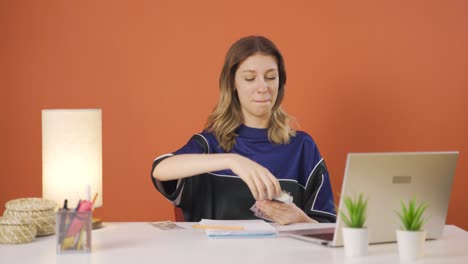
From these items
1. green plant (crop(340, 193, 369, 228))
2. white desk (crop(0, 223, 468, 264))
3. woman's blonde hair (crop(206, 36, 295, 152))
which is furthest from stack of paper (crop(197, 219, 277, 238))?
woman's blonde hair (crop(206, 36, 295, 152))

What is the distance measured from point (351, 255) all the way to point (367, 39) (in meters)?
1.81

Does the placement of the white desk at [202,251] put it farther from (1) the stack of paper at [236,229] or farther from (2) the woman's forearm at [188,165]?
(2) the woman's forearm at [188,165]

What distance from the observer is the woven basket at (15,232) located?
6.77ft

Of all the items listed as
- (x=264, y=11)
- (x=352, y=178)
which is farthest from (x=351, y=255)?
(x=264, y=11)

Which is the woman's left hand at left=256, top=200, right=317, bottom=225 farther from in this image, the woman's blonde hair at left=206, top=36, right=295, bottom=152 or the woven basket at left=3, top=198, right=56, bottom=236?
the woven basket at left=3, top=198, right=56, bottom=236

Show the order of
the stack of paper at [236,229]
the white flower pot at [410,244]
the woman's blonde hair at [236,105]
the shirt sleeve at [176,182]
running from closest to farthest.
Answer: the white flower pot at [410,244] < the stack of paper at [236,229] < the shirt sleeve at [176,182] < the woman's blonde hair at [236,105]

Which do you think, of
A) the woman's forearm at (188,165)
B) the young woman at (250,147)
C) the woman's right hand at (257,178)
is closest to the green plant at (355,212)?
the woman's right hand at (257,178)

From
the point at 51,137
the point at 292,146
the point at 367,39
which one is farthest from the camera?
the point at 367,39

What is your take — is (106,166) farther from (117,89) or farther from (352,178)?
(352,178)

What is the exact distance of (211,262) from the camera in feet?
5.97

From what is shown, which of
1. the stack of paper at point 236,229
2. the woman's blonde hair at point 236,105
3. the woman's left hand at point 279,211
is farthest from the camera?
the woman's blonde hair at point 236,105

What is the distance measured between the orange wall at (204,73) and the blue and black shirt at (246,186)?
54 cm

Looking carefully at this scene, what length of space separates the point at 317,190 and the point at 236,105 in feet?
1.73

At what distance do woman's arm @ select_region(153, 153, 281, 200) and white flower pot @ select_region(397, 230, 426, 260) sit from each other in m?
0.44
